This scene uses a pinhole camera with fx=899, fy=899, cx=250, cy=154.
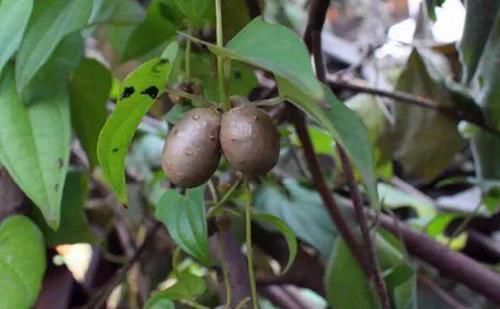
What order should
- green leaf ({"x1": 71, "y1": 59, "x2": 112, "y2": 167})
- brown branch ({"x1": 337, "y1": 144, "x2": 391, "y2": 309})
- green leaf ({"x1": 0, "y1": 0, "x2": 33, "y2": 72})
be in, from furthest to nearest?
1. green leaf ({"x1": 71, "y1": 59, "x2": 112, "y2": 167})
2. brown branch ({"x1": 337, "y1": 144, "x2": 391, "y2": 309})
3. green leaf ({"x1": 0, "y1": 0, "x2": 33, "y2": 72})

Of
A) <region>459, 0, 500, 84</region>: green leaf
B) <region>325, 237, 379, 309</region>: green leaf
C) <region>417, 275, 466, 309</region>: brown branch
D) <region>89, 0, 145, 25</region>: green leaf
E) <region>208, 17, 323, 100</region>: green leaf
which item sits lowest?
<region>417, 275, 466, 309</region>: brown branch

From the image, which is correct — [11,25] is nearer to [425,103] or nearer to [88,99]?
[88,99]

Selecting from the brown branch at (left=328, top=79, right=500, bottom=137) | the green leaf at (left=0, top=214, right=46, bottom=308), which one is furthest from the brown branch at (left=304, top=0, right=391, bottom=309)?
the green leaf at (left=0, top=214, right=46, bottom=308)

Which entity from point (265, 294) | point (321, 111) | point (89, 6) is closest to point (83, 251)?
point (265, 294)

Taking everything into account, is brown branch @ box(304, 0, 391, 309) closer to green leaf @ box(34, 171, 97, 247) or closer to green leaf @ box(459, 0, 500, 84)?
green leaf @ box(459, 0, 500, 84)

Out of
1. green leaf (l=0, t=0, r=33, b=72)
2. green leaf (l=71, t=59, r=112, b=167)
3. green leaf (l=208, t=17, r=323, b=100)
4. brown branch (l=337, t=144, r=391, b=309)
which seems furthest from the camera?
green leaf (l=71, t=59, r=112, b=167)

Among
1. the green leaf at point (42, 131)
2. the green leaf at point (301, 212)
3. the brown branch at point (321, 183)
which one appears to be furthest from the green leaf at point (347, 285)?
the green leaf at point (42, 131)
